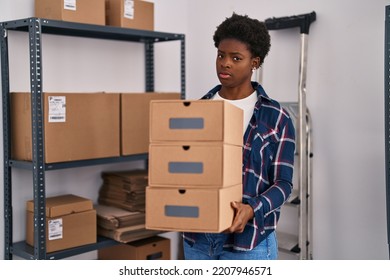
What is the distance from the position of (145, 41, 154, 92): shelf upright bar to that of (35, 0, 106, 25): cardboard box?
631 mm

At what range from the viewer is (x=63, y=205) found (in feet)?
7.82

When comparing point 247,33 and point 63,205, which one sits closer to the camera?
point 247,33

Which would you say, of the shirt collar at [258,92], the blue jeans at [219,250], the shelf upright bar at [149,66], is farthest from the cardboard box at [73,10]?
the blue jeans at [219,250]

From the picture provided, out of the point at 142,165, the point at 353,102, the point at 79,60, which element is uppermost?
the point at 79,60

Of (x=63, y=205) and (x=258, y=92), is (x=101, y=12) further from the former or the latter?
(x=258, y=92)

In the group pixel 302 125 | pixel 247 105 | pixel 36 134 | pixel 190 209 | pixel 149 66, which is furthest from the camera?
pixel 149 66

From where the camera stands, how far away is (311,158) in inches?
108

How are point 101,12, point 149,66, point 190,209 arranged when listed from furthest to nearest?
point 149,66 → point 101,12 → point 190,209

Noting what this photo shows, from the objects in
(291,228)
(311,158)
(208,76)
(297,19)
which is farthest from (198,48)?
(291,228)

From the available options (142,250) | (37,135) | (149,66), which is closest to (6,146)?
(37,135)

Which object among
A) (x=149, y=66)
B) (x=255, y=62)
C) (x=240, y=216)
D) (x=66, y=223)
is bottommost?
(x=66, y=223)

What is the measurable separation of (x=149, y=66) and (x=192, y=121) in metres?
1.84
